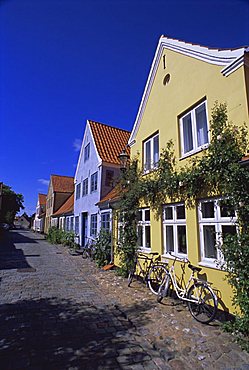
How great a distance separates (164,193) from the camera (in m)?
7.44

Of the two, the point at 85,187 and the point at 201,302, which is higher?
the point at 85,187

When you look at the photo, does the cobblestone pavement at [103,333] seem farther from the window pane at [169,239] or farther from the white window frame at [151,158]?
the white window frame at [151,158]

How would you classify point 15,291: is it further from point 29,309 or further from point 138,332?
point 138,332

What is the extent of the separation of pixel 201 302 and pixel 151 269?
2193 millimetres

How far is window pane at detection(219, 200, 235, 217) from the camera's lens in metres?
4.91

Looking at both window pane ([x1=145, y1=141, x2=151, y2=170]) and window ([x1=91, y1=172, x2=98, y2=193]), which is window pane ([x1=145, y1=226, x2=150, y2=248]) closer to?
window pane ([x1=145, y1=141, x2=151, y2=170])

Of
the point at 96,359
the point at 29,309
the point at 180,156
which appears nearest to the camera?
the point at 96,359

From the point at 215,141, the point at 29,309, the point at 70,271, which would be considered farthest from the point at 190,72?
the point at 70,271

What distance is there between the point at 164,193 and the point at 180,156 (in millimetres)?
1293

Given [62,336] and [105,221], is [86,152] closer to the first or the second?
[105,221]

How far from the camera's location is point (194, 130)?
6.63m

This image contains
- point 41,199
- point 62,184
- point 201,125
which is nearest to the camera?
point 201,125

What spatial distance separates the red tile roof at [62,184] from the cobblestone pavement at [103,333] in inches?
1120

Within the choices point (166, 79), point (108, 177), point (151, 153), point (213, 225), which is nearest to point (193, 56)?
point (166, 79)
